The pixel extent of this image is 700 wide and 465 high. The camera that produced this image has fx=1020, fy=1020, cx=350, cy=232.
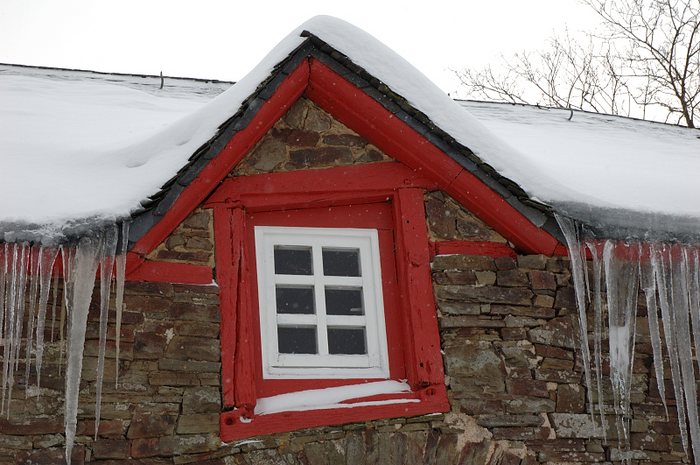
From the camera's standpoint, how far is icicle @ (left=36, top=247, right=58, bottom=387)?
16.5 ft

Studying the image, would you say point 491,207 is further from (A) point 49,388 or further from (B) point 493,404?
(A) point 49,388

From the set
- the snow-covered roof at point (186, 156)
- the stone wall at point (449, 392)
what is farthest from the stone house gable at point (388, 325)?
the snow-covered roof at point (186, 156)

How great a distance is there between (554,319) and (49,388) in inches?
109

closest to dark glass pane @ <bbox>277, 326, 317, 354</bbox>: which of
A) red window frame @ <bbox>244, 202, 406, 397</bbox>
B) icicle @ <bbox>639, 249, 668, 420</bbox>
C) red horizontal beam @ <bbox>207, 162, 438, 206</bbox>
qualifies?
red window frame @ <bbox>244, 202, 406, 397</bbox>

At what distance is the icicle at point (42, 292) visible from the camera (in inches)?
197

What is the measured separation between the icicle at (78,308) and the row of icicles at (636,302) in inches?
101

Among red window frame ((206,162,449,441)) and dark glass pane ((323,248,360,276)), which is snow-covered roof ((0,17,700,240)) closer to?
red window frame ((206,162,449,441))

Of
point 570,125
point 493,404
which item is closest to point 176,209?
point 493,404

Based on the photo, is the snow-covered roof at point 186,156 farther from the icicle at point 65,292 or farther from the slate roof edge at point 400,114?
the icicle at point 65,292

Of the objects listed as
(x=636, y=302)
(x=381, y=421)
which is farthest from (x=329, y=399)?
(x=636, y=302)

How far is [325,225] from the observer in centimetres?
577

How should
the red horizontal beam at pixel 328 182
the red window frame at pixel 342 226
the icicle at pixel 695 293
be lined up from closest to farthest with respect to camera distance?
the red window frame at pixel 342 226
the red horizontal beam at pixel 328 182
the icicle at pixel 695 293

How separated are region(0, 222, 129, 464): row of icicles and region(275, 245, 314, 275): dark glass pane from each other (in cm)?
93

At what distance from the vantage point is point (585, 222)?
573 centimetres
